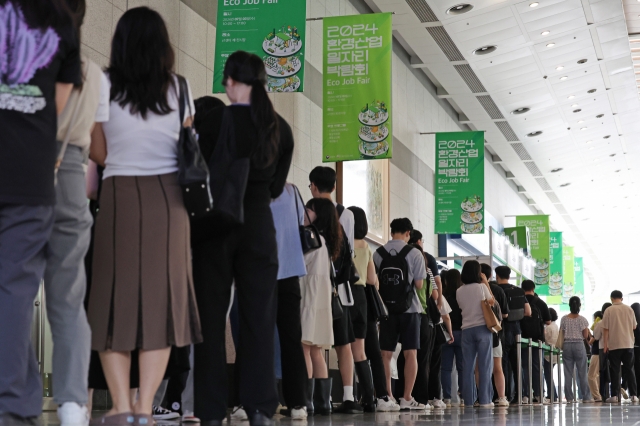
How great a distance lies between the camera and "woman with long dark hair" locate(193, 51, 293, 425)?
335 cm

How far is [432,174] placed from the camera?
1833 cm

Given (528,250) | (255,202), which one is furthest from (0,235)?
(528,250)

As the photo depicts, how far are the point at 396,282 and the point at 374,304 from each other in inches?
20.8

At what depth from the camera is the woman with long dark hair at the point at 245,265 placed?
11.0ft

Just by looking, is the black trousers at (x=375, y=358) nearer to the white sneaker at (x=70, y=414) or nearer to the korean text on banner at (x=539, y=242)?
the white sneaker at (x=70, y=414)

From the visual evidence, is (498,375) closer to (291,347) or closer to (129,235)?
(291,347)

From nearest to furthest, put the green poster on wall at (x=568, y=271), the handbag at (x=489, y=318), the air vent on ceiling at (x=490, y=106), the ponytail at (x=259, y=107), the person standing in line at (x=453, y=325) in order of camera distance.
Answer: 1. the ponytail at (x=259, y=107)
2. the handbag at (x=489, y=318)
3. the person standing in line at (x=453, y=325)
4. the air vent on ceiling at (x=490, y=106)
5. the green poster on wall at (x=568, y=271)

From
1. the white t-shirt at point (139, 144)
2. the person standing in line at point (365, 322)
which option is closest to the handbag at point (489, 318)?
the person standing in line at point (365, 322)

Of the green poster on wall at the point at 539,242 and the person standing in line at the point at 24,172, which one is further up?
the green poster on wall at the point at 539,242

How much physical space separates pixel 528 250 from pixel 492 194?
179cm

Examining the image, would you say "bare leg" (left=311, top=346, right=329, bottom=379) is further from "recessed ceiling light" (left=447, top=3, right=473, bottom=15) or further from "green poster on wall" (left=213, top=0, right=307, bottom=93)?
"recessed ceiling light" (left=447, top=3, right=473, bottom=15)

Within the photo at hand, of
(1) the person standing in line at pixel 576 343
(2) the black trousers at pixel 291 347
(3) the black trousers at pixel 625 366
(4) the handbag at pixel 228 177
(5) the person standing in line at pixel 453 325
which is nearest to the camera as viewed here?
(4) the handbag at pixel 228 177

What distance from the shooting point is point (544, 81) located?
1828cm

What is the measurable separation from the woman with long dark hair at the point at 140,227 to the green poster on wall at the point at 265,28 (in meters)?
4.34
